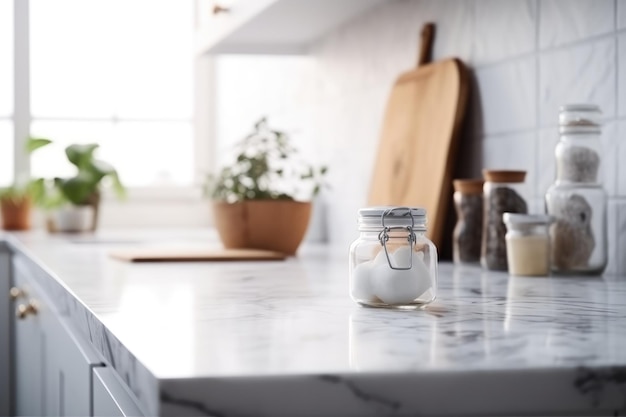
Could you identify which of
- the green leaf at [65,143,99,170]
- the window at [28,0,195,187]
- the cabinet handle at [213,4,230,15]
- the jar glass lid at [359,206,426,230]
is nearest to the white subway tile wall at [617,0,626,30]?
the jar glass lid at [359,206,426,230]

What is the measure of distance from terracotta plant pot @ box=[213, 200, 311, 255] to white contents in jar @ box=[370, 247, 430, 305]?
1114 mm

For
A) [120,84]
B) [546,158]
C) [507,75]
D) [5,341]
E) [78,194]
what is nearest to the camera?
[546,158]

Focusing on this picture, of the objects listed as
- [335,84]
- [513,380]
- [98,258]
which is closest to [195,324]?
[513,380]

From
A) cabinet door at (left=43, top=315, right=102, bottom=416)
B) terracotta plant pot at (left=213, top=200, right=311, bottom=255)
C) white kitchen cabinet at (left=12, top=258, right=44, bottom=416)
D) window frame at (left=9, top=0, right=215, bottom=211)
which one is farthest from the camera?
window frame at (left=9, top=0, right=215, bottom=211)

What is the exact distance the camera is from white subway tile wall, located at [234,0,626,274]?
1.39 meters

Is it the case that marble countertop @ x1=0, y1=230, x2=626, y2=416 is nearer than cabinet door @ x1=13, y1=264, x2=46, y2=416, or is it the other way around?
marble countertop @ x1=0, y1=230, x2=626, y2=416

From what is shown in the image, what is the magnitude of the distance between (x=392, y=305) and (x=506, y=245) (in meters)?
0.53

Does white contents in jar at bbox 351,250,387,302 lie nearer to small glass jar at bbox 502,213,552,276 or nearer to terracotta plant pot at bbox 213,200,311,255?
small glass jar at bbox 502,213,552,276

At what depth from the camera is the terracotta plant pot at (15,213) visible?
3559 mm

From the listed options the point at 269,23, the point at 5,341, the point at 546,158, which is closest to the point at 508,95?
the point at 546,158

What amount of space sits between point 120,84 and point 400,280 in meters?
3.38

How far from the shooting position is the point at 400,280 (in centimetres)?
97

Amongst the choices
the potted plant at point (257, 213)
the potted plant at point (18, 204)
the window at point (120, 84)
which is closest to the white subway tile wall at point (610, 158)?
the potted plant at point (257, 213)

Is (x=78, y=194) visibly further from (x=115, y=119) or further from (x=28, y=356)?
(x=28, y=356)
